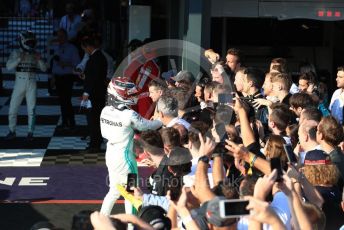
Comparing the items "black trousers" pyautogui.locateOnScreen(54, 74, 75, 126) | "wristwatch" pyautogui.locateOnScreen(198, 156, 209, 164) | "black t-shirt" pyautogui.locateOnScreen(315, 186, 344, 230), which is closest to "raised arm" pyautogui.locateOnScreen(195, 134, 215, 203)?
"wristwatch" pyautogui.locateOnScreen(198, 156, 209, 164)

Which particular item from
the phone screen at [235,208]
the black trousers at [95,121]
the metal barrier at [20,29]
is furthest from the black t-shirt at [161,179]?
the metal barrier at [20,29]

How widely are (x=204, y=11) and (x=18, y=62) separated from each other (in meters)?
2.94

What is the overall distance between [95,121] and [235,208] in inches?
328

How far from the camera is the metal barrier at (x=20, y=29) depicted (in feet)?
77.6

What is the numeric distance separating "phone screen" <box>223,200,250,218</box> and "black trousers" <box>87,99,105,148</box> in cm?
820

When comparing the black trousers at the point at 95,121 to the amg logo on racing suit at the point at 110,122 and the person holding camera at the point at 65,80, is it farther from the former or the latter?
the amg logo on racing suit at the point at 110,122

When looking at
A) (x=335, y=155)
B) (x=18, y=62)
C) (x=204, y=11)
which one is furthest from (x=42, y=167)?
(x=335, y=155)

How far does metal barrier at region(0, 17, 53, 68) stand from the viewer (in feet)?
77.6

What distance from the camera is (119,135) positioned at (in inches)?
348

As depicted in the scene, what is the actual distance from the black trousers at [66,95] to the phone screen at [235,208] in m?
9.95

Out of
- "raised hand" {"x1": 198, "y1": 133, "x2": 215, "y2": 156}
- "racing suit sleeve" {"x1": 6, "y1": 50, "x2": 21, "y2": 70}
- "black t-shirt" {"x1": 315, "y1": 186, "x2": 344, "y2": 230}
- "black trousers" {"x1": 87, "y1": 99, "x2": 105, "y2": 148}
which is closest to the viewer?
"raised hand" {"x1": 198, "y1": 133, "x2": 215, "y2": 156}

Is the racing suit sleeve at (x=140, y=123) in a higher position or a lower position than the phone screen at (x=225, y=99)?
lower

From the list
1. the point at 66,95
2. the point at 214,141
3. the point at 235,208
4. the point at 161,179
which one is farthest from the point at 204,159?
the point at 66,95

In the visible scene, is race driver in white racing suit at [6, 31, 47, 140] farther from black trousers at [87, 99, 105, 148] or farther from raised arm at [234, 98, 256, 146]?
raised arm at [234, 98, 256, 146]
